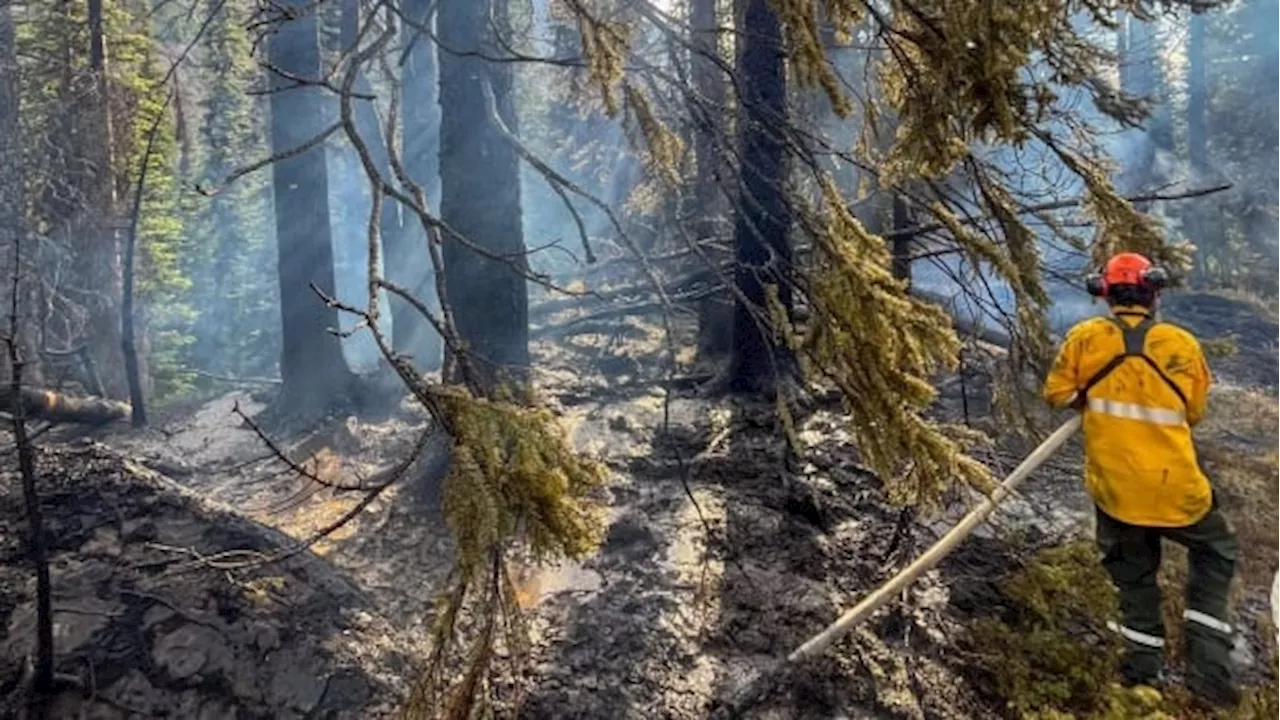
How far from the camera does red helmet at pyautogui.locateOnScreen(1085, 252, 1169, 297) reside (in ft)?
13.4

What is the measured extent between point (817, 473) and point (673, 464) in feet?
3.76

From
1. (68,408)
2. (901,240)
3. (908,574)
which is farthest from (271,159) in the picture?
(68,408)

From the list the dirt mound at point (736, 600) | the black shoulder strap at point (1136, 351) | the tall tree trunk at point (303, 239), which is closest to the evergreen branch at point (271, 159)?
the dirt mound at point (736, 600)

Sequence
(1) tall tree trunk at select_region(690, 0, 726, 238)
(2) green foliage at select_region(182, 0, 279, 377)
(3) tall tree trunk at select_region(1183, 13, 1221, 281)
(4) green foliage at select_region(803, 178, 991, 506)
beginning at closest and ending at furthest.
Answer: (4) green foliage at select_region(803, 178, 991, 506) < (1) tall tree trunk at select_region(690, 0, 726, 238) < (2) green foliage at select_region(182, 0, 279, 377) < (3) tall tree trunk at select_region(1183, 13, 1221, 281)

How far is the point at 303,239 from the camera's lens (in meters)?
10.9

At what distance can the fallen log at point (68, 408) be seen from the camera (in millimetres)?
8594

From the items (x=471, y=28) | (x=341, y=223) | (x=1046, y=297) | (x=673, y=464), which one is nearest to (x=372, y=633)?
(x=673, y=464)

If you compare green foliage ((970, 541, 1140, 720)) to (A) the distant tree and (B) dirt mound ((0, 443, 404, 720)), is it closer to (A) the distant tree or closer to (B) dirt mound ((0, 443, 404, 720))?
(B) dirt mound ((0, 443, 404, 720))

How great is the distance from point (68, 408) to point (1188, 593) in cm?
1100

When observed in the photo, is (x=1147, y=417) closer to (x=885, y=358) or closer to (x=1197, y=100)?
(x=885, y=358)

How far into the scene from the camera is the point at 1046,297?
4.27 m

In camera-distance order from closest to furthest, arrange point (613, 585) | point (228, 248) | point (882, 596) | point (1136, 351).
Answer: point (882, 596) → point (1136, 351) → point (613, 585) → point (228, 248)

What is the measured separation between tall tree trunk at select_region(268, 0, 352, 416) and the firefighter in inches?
346

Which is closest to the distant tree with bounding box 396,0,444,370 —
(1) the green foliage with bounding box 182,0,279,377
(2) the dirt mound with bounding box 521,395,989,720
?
(2) the dirt mound with bounding box 521,395,989,720
